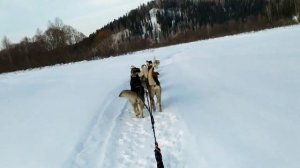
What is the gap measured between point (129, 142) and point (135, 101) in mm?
2344

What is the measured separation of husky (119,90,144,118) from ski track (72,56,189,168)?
A: 0.64 ft

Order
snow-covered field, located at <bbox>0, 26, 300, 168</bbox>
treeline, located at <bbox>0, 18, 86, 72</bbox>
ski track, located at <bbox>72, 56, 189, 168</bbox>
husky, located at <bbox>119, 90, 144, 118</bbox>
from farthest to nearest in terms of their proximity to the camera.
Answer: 1. treeline, located at <bbox>0, 18, 86, 72</bbox>
2. husky, located at <bbox>119, 90, 144, 118</bbox>
3. ski track, located at <bbox>72, 56, 189, 168</bbox>
4. snow-covered field, located at <bbox>0, 26, 300, 168</bbox>

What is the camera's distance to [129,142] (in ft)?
29.3

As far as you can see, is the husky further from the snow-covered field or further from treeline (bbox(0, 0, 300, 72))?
treeline (bbox(0, 0, 300, 72))

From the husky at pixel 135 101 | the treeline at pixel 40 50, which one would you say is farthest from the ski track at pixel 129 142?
the treeline at pixel 40 50

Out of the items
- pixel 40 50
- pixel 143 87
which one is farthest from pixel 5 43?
pixel 143 87

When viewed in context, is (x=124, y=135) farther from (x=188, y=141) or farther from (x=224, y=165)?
(x=224, y=165)

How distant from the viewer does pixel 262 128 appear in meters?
7.78

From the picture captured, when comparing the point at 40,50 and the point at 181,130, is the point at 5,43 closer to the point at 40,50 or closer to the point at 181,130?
the point at 40,50

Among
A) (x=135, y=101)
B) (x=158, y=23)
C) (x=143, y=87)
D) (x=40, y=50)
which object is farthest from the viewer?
(x=158, y=23)

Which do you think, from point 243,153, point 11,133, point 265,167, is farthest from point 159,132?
point 11,133

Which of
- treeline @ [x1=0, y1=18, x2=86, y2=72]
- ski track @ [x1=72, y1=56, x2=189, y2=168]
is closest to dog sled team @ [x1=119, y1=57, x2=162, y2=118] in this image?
ski track @ [x1=72, y1=56, x2=189, y2=168]

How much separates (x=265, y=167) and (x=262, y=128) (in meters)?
1.94

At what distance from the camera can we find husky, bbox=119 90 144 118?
11.0m
